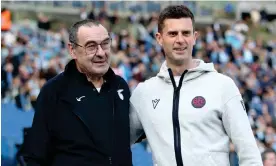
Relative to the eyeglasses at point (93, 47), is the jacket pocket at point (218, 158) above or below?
below

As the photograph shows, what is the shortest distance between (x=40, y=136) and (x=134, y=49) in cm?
1677

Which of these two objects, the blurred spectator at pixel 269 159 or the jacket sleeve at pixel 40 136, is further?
the blurred spectator at pixel 269 159

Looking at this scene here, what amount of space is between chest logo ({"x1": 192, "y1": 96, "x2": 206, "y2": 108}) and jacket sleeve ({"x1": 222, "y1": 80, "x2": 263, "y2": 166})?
0.11 meters

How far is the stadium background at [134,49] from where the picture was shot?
12016 millimetres

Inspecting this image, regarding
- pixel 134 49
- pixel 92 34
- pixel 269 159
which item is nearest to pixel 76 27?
pixel 92 34

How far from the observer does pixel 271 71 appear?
21688 mm

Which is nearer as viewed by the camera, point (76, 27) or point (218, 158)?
point (218, 158)

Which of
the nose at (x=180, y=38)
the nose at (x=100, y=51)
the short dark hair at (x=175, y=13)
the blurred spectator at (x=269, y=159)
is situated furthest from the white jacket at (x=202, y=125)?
the blurred spectator at (x=269, y=159)

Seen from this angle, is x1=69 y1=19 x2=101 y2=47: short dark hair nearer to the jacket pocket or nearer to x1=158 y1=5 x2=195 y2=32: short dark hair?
x1=158 y1=5 x2=195 y2=32: short dark hair

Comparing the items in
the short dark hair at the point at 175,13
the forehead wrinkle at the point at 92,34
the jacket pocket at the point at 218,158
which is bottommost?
the jacket pocket at the point at 218,158

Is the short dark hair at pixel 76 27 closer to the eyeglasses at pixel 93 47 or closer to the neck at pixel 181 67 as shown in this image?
the eyeglasses at pixel 93 47

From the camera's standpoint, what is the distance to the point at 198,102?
4.10 metres

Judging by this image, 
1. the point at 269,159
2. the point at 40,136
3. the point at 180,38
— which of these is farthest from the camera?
the point at 269,159

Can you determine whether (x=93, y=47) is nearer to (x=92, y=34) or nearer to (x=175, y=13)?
(x=92, y=34)
